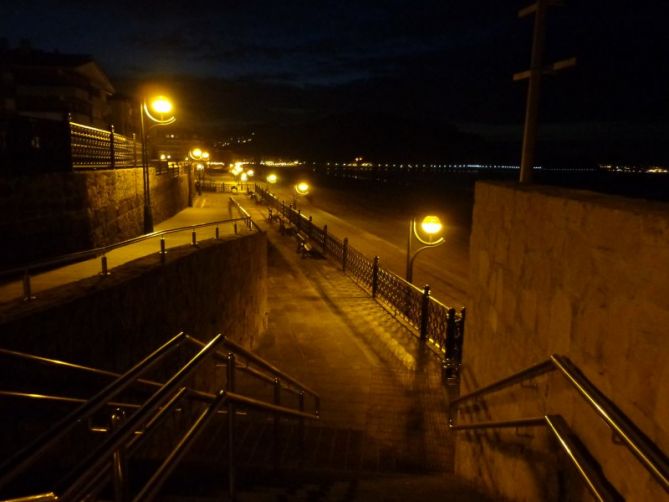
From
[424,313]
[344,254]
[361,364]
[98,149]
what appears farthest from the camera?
[344,254]

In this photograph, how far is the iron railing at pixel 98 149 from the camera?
909cm

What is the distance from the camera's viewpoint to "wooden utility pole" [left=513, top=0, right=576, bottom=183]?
4547 mm

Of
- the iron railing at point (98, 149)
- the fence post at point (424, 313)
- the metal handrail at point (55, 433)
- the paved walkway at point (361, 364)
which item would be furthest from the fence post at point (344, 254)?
the metal handrail at point (55, 433)

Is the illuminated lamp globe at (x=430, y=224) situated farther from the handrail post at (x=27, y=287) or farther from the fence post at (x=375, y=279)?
the handrail post at (x=27, y=287)

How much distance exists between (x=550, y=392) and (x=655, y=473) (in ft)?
5.11

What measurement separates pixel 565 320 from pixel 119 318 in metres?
4.57

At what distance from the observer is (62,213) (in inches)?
318

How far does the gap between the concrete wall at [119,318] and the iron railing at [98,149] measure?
3.11m

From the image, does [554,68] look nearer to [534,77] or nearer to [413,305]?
[534,77]

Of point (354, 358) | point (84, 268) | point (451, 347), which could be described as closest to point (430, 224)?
point (451, 347)

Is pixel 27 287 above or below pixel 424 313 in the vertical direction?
above

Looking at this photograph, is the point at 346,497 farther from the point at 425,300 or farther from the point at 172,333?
the point at 425,300

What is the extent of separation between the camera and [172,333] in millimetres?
6711

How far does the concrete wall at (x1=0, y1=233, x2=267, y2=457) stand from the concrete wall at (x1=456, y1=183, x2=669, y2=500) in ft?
12.5
